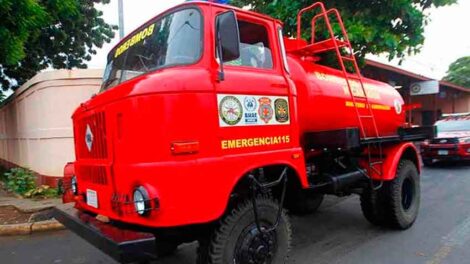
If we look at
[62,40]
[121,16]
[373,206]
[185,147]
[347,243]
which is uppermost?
[62,40]

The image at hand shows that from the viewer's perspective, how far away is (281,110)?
13.1 ft

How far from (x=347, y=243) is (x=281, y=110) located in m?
2.35

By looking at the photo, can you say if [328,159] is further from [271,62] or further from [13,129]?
[13,129]

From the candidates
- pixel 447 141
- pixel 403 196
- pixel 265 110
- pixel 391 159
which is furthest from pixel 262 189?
pixel 447 141

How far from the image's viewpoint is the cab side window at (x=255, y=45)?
3.98m

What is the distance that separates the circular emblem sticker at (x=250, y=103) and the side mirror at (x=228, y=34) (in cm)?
41

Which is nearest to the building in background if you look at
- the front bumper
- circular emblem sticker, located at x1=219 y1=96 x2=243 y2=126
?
circular emblem sticker, located at x1=219 y1=96 x2=243 y2=126

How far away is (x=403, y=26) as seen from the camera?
8.35 meters

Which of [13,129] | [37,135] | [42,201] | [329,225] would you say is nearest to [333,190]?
[329,225]

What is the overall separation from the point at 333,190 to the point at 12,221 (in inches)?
204

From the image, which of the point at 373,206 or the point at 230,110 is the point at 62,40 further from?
the point at 230,110

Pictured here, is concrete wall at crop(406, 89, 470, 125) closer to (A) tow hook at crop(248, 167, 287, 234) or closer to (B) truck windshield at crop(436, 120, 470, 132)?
(B) truck windshield at crop(436, 120, 470, 132)

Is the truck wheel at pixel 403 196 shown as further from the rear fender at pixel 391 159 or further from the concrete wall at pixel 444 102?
the concrete wall at pixel 444 102

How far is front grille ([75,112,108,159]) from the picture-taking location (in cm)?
358
